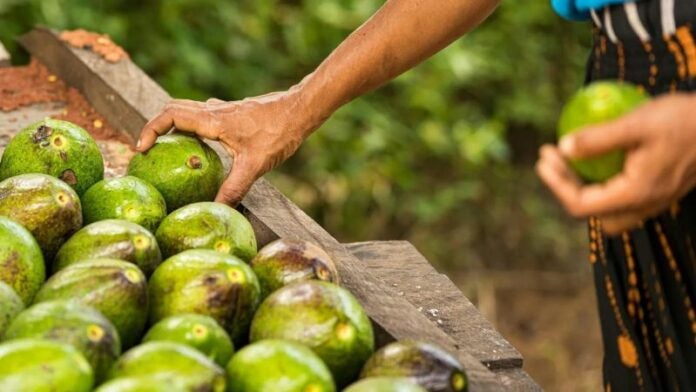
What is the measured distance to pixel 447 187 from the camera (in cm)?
673

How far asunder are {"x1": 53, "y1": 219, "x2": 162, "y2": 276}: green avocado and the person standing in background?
507mm

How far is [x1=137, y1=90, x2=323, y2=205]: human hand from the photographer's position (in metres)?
2.55

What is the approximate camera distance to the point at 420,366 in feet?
5.51

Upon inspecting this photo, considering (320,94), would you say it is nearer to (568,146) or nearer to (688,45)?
(688,45)

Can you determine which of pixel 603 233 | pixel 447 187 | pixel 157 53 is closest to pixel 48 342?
pixel 603 233

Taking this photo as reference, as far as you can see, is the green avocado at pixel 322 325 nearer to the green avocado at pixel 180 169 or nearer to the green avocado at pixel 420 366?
the green avocado at pixel 420 366

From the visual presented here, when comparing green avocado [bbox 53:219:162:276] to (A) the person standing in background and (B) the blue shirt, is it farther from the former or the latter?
(B) the blue shirt

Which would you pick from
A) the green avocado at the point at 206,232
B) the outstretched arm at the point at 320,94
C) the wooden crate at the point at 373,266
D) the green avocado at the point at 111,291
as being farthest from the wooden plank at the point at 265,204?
the green avocado at the point at 111,291

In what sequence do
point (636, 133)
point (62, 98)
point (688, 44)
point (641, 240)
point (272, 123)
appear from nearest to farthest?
point (636, 133) < point (688, 44) < point (641, 240) < point (272, 123) < point (62, 98)

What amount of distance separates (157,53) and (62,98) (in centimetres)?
206

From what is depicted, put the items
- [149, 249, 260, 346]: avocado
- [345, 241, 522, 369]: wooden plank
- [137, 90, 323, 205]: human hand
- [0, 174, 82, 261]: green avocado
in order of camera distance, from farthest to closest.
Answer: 1. [137, 90, 323, 205]: human hand
2. [345, 241, 522, 369]: wooden plank
3. [0, 174, 82, 261]: green avocado
4. [149, 249, 260, 346]: avocado

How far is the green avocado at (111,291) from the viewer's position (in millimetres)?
1727

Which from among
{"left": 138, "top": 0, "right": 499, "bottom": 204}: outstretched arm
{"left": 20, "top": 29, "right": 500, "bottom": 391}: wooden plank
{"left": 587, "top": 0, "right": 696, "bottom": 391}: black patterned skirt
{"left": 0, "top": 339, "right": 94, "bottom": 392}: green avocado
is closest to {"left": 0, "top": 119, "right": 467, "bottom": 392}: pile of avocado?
{"left": 0, "top": 339, "right": 94, "bottom": 392}: green avocado

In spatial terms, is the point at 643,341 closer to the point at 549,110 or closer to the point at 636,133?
the point at 636,133
